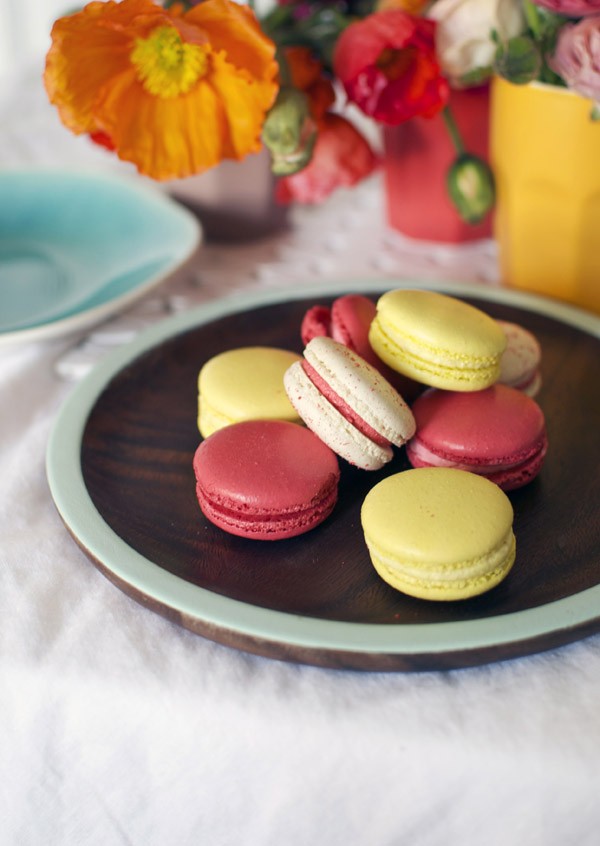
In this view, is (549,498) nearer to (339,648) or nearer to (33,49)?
(339,648)

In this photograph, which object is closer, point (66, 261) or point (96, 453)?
point (96, 453)

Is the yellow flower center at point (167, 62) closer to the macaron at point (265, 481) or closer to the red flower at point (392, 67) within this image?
the red flower at point (392, 67)

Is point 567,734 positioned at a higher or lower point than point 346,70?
lower

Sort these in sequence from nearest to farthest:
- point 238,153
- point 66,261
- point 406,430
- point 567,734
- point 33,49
Result: point 567,734
point 406,430
point 238,153
point 66,261
point 33,49

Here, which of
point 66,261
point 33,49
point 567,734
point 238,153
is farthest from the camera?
point 33,49

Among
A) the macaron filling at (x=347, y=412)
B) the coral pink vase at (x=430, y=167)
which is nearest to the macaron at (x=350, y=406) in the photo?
the macaron filling at (x=347, y=412)

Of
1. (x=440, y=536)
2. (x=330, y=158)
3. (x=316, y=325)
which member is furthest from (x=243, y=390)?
(x=330, y=158)

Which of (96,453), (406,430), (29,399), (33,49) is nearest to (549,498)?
(406,430)
